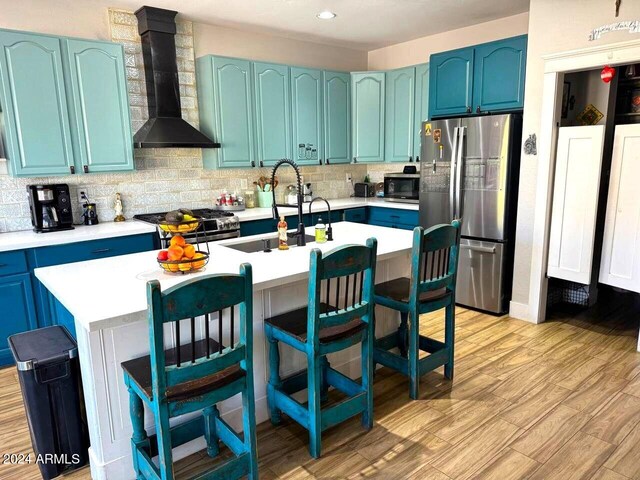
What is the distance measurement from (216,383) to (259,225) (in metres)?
2.70

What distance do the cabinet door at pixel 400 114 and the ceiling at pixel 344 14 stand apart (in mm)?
462

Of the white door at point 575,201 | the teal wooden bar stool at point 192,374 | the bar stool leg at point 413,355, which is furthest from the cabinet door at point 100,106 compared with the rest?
the white door at point 575,201

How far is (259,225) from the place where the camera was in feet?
14.1

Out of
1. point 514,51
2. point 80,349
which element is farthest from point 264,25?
point 80,349

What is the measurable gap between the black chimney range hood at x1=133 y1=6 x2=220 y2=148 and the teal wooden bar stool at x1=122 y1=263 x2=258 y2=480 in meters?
2.37

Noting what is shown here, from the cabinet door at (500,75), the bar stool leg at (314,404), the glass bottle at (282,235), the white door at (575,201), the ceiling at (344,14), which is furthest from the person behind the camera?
the cabinet door at (500,75)

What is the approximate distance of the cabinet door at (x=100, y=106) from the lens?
11.2 feet

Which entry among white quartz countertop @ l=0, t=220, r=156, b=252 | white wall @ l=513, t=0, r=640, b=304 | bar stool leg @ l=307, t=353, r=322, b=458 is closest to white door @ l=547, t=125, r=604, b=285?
white wall @ l=513, t=0, r=640, b=304

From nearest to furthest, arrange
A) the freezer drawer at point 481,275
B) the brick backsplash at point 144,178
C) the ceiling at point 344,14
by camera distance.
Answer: the brick backsplash at point 144,178
the ceiling at point 344,14
the freezer drawer at point 481,275

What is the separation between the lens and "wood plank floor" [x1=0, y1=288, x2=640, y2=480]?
6.86ft

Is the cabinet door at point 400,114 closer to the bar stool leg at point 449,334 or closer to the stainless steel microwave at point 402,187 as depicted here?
the stainless steel microwave at point 402,187

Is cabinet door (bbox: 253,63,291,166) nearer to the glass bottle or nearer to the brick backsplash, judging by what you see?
the brick backsplash

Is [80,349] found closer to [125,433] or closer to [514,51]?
[125,433]

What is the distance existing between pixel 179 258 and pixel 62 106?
6.93 ft
